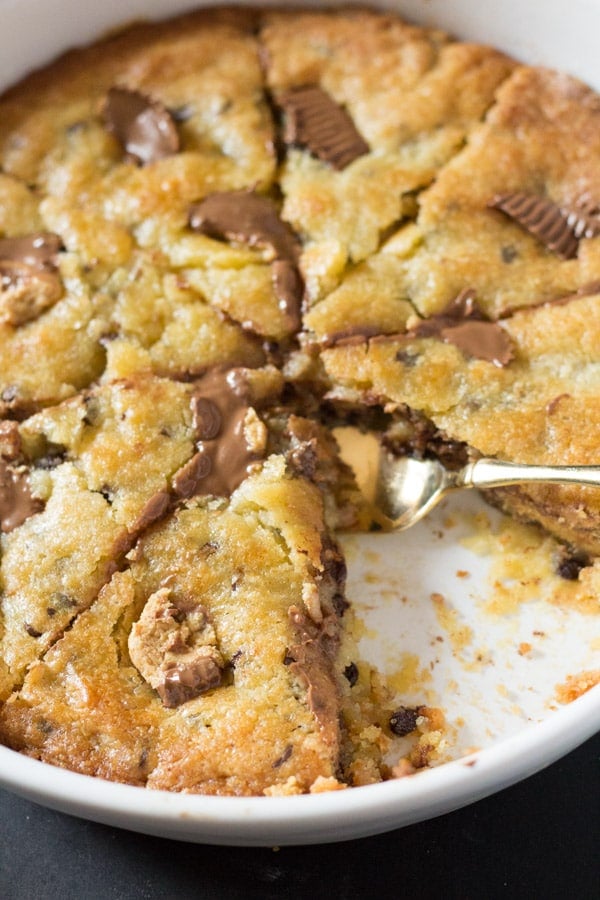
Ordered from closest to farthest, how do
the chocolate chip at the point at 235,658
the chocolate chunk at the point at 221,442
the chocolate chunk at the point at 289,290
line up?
the chocolate chip at the point at 235,658
the chocolate chunk at the point at 221,442
the chocolate chunk at the point at 289,290

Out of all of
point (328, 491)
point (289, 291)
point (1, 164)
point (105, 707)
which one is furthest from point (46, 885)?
point (1, 164)

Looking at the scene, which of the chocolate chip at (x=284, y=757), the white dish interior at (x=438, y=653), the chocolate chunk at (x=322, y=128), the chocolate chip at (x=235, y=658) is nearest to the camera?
the white dish interior at (x=438, y=653)

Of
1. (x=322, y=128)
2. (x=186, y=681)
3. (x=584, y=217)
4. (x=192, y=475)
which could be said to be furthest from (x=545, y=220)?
(x=186, y=681)

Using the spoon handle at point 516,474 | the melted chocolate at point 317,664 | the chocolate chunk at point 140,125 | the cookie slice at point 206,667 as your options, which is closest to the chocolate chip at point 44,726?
the cookie slice at point 206,667

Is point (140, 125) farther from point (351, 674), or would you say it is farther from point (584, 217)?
point (351, 674)

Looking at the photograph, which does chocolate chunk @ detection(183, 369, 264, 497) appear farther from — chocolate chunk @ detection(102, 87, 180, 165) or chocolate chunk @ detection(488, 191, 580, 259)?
chocolate chunk @ detection(488, 191, 580, 259)

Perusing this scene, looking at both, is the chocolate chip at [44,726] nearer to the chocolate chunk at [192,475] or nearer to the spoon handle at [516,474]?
the chocolate chunk at [192,475]

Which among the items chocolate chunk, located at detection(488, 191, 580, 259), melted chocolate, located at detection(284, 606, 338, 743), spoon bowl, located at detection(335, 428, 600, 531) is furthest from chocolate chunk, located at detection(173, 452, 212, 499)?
chocolate chunk, located at detection(488, 191, 580, 259)
